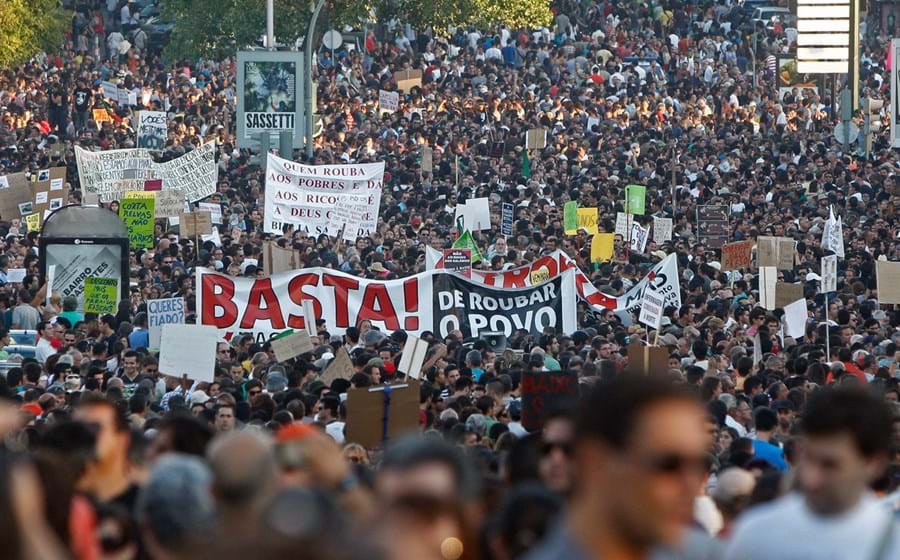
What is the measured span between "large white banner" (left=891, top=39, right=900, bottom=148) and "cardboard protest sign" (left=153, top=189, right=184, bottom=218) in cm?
983

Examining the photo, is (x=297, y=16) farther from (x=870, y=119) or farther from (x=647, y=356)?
(x=647, y=356)

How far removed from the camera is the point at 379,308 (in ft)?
58.3

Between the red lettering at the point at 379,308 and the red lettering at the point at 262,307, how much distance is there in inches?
28.9

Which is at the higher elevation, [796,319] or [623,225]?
[623,225]

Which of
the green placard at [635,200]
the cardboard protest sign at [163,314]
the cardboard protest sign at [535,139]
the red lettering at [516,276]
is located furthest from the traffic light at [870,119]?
the cardboard protest sign at [163,314]

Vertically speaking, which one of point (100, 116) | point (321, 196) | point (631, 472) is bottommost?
point (631, 472)

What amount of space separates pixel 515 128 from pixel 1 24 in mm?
11769

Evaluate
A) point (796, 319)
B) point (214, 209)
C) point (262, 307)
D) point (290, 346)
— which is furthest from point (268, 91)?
point (290, 346)

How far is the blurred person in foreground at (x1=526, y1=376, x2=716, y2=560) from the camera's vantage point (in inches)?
125

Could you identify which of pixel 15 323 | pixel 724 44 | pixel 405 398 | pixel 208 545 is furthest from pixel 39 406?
pixel 724 44

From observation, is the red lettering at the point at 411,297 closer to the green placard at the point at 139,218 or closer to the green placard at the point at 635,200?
the green placard at the point at 139,218

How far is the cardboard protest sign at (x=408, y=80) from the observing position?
129ft

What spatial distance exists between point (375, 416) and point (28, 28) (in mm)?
32734

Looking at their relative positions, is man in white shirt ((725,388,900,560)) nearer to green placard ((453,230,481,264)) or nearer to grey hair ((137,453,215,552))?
grey hair ((137,453,215,552))
